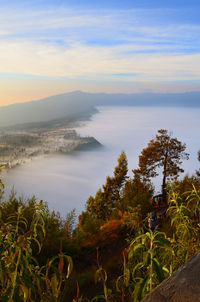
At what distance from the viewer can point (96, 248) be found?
1.91 meters

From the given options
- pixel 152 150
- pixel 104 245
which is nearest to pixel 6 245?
pixel 104 245

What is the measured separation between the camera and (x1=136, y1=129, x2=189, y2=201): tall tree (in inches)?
782

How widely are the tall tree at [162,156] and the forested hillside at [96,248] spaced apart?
351 mm

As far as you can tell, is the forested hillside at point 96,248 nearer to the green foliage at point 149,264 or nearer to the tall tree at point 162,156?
the green foliage at point 149,264

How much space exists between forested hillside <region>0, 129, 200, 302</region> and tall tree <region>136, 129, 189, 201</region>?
351 millimetres

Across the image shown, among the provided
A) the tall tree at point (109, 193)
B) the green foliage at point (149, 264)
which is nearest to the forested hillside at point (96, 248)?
the green foliage at point (149, 264)

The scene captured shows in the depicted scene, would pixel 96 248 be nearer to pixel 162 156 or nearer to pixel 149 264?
pixel 149 264

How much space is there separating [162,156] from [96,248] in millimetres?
18847

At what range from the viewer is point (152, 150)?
19875 mm

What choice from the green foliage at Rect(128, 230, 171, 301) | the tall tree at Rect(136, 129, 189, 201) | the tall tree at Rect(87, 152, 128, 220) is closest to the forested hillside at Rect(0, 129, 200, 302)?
the green foliage at Rect(128, 230, 171, 301)

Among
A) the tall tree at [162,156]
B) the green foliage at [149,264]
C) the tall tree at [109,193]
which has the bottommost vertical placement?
the tall tree at [109,193]

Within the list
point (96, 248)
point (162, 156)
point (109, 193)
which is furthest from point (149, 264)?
point (109, 193)

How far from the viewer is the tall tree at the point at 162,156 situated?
Result: 19859 mm

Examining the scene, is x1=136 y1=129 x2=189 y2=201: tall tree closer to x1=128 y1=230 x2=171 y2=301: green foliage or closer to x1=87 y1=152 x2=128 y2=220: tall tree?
x1=87 y1=152 x2=128 y2=220: tall tree
